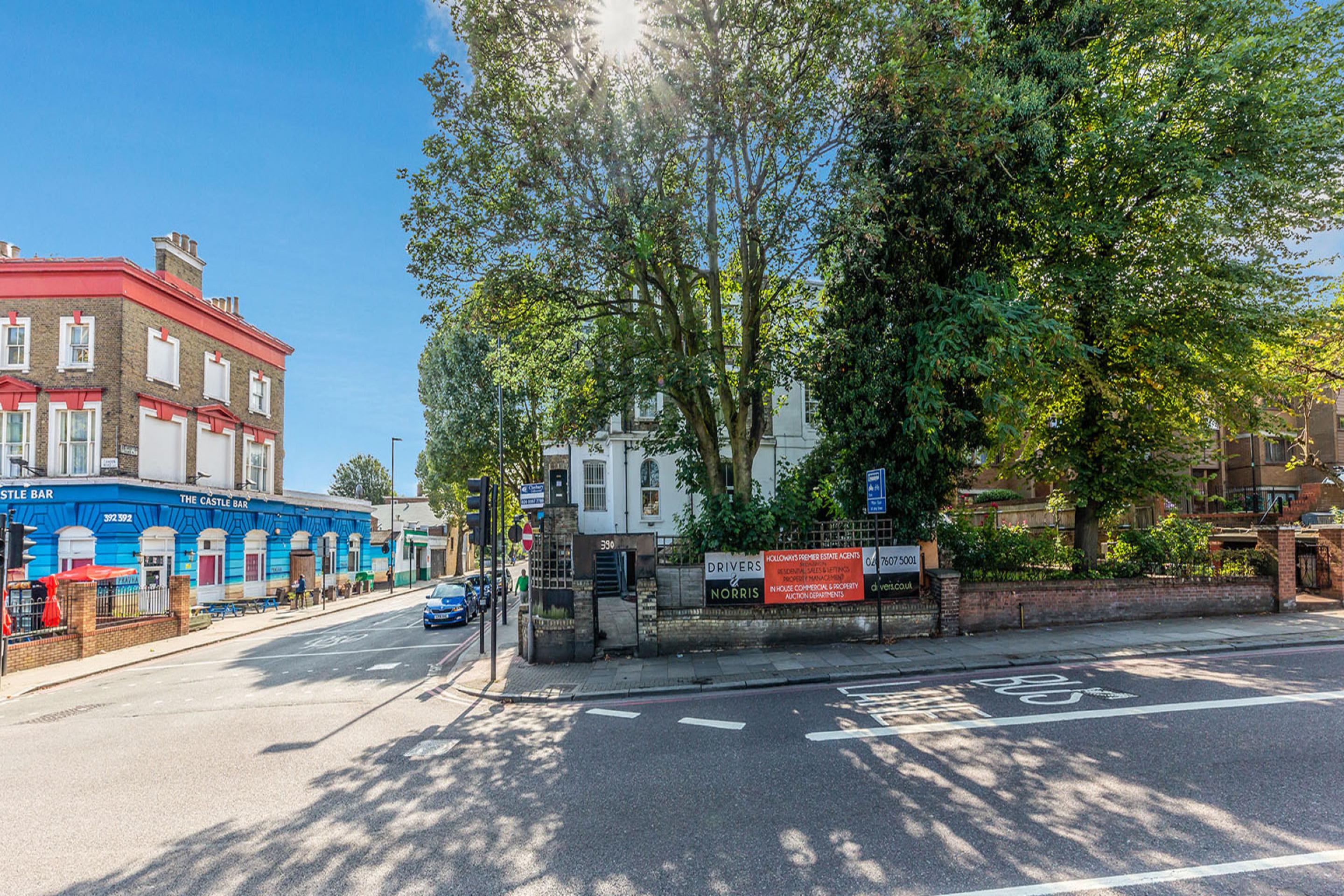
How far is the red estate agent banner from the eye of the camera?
14.5m

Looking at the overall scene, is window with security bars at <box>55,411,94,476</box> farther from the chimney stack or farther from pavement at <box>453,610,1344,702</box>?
pavement at <box>453,610,1344,702</box>

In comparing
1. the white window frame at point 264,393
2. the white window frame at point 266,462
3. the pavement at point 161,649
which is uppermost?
the white window frame at point 264,393

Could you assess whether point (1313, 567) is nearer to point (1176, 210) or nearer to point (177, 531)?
point (1176, 210)

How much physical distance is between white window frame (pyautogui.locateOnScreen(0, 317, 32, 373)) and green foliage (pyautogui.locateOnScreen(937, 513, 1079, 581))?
3418cm

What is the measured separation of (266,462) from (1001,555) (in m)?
36.2

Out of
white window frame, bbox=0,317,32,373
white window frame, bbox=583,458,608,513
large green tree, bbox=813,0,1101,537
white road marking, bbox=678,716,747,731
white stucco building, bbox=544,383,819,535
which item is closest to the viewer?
white road marking, bbox=678,716,747,731

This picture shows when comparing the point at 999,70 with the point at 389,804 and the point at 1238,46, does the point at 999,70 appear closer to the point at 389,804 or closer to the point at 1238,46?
the point at 1238,46

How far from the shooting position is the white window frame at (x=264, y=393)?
35.4 metres

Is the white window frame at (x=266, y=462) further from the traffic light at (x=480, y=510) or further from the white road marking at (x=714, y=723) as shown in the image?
the white road marking at (x=714, y=723)

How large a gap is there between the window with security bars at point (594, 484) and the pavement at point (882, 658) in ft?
39.8

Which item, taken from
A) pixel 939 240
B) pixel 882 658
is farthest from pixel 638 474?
pixel 882 658

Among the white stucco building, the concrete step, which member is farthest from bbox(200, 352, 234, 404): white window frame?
the concrete step

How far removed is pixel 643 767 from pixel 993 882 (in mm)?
3883

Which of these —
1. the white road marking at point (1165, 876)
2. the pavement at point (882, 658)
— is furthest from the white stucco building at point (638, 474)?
the white road marking at point (1165, 876)
